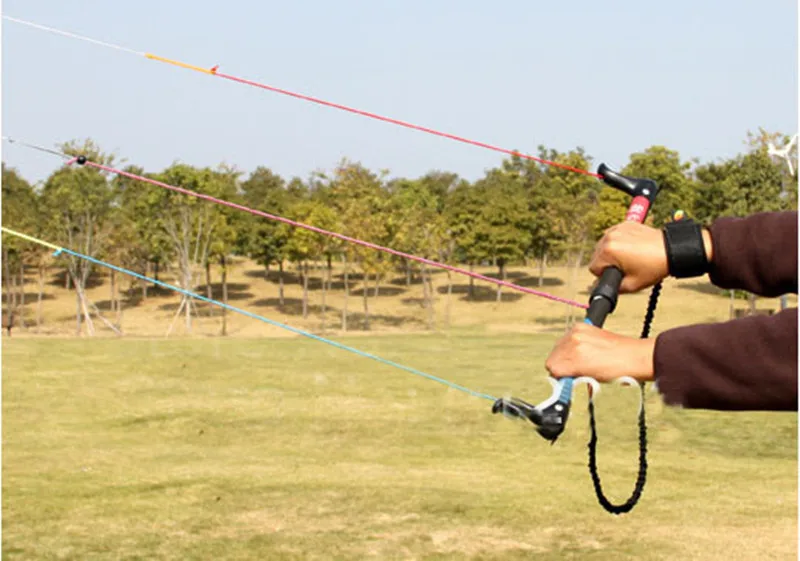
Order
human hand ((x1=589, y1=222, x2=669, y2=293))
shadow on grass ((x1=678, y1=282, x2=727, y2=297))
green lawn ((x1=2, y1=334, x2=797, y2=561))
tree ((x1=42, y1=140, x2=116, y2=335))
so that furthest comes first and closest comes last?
shadow on grass ((x1=678, y1=282, x2=727, y2=297))
tree ((x1=42, y1=140, x2=116, y2=335))
green lawn ((x1=2, y1=334, x2=797, y2=561))
human hand ((x1=589, y1=222, x2=669, y2=293))

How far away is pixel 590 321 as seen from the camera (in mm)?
2627

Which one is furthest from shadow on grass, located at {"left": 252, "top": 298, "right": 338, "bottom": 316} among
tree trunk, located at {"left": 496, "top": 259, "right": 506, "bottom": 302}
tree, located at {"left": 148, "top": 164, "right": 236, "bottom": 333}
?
tree trunk, located at {"left": 496, "top": 259, "right": 506, "bottom": 302}

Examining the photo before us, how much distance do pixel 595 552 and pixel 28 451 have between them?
11.4 metres

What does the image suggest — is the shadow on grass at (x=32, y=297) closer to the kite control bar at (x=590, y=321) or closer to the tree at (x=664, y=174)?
the tree at (x=664, y=174)

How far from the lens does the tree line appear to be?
66188 mm

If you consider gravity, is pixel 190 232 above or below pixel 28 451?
above

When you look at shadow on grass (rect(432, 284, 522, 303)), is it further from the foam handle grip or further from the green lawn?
the foam handle grip

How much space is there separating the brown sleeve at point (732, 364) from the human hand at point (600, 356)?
54mm

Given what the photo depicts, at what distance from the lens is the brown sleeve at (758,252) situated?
7.29 ft

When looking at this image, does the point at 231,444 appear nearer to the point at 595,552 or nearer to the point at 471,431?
the point at 471,431

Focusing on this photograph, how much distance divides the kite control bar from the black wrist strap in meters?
0.14

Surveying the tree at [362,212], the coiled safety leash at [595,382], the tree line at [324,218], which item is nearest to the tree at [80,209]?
the tree line at [324,218]

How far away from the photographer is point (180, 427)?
24.0m

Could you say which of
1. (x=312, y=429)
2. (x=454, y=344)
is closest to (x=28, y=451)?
(x=312, y=429)
